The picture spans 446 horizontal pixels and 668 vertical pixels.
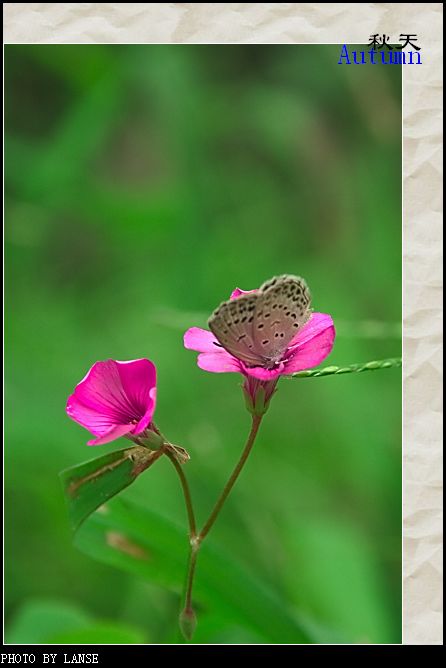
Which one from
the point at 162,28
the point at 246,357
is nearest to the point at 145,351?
the point at 162,28

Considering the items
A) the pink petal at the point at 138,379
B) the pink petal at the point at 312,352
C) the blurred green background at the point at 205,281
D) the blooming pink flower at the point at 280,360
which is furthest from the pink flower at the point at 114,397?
the blurred green background at the point at 205,281

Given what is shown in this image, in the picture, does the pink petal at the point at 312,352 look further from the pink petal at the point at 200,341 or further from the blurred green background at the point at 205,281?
the blurred green background at the point at 205,281

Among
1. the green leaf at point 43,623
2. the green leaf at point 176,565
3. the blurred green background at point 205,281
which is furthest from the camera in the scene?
the blurred green background at point 205,281

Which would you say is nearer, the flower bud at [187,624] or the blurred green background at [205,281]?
the flower bud at [187,624]

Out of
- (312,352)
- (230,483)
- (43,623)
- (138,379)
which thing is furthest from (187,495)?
(43,623)

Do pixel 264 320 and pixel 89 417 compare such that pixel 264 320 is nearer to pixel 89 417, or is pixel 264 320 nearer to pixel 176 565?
pixel 89 417

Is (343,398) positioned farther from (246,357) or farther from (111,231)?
(246,357)
